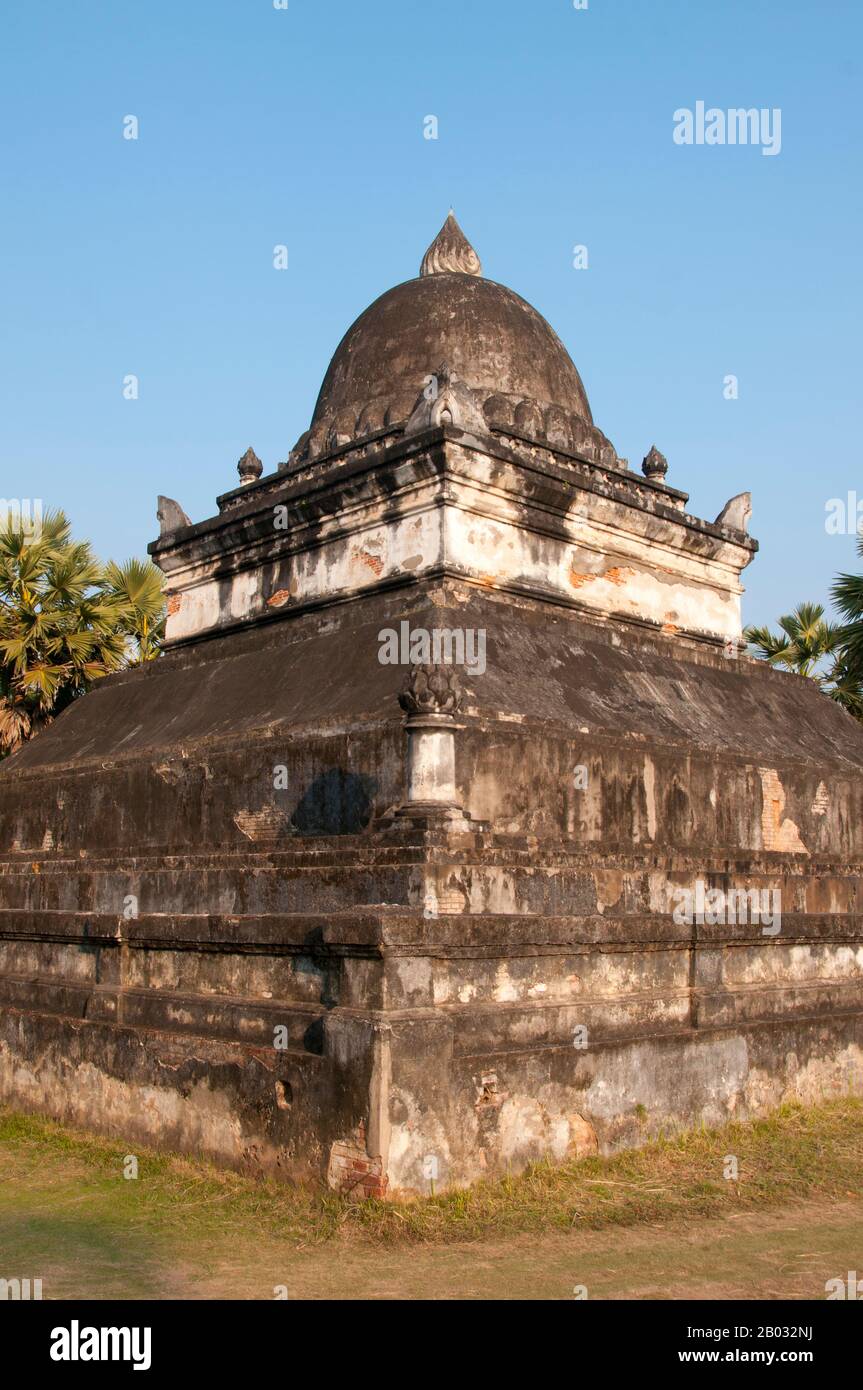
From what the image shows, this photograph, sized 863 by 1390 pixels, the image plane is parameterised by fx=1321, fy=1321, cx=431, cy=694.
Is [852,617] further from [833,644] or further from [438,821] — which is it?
[438,821]

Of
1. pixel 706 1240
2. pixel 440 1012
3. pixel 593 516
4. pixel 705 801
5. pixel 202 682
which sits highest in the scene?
pixel 593 516

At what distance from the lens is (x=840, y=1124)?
34.3 ft

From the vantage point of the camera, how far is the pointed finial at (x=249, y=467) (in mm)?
15406

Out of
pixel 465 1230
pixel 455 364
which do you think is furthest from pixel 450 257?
pixel 465 1230

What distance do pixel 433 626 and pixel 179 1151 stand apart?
4.39 m

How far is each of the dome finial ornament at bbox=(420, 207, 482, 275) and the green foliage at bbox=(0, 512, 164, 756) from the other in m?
7.00

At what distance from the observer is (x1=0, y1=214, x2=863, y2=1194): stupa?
823cm

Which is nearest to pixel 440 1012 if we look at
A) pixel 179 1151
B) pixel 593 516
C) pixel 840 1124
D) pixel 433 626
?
pixel 179 1151

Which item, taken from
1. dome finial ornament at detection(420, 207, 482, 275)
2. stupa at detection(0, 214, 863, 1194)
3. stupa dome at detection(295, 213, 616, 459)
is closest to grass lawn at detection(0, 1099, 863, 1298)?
stupa at detection(0, 214, 863, 1194)

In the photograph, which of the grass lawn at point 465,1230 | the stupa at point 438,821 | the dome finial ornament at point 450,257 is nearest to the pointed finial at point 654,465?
the stupa at point 438,821

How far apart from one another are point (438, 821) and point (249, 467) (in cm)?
797

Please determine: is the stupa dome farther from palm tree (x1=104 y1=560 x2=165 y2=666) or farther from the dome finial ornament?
palm tree (x1=104 y1=560 x2=165 y2=666)

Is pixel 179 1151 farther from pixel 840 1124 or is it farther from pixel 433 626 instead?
pixel 840 1124

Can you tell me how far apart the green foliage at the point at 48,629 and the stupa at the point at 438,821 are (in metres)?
4.00
